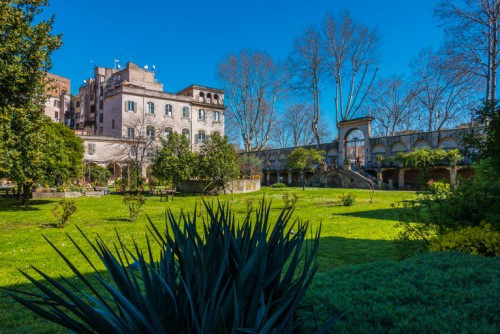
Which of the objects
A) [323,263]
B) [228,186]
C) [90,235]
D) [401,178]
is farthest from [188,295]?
[401,178]

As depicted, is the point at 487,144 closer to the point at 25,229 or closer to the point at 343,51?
the point at 25,229

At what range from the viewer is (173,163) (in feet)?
73.8

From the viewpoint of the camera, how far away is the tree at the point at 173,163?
22.6 meters

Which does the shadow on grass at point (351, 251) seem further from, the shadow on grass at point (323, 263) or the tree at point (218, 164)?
the tree at point (218, 164)

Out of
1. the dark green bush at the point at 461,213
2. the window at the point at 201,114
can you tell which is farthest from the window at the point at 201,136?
the dark green bush at the point at 461,213

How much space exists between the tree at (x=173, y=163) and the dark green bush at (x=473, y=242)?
19273 millimetres

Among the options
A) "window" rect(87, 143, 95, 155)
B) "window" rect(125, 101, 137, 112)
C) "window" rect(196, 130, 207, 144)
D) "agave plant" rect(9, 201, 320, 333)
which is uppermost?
"window" rect(125, 101, 137, 112)

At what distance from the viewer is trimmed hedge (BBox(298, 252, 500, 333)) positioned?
2.29 metres

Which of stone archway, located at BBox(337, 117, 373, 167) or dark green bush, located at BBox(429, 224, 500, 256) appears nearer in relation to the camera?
dark green bush, located at BBox(429, 224, 500, 256)

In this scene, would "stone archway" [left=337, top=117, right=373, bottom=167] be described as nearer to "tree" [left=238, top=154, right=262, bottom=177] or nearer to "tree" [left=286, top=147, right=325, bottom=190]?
"tree" [left=286, top=147, right=325, bottom=190]

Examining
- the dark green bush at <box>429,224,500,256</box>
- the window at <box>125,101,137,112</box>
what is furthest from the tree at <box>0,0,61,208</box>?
the window at <box>125,101,137,112</box>

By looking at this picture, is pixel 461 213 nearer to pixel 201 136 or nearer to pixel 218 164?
pixel 218 164

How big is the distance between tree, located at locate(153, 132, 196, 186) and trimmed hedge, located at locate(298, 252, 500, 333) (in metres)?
19.8

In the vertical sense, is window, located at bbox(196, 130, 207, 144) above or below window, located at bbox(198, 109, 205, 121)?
below
